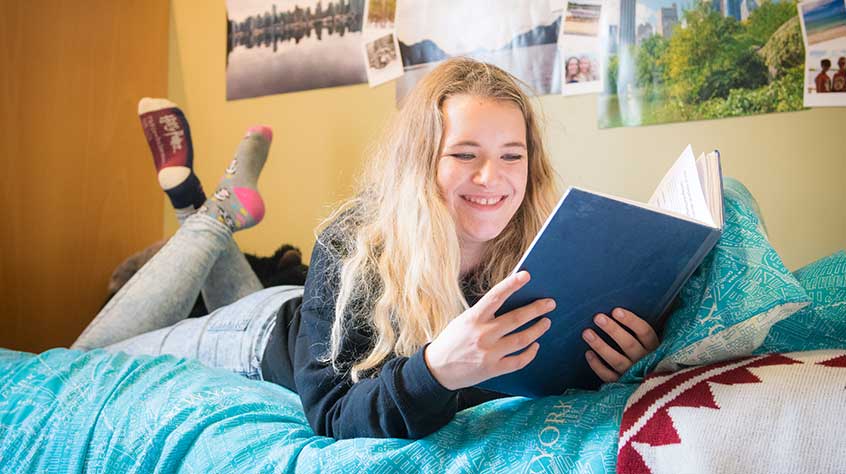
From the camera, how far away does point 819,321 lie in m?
0.67

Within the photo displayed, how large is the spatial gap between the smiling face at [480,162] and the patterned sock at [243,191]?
768 mm

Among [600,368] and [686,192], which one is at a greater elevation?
[686,192]

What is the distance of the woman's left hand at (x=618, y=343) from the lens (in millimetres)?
699

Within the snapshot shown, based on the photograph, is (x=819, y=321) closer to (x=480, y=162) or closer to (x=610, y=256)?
(x=610, y=256)

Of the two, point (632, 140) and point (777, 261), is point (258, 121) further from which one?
point (777, 261)

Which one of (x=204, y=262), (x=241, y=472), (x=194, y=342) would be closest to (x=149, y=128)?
(x=204, y=262)

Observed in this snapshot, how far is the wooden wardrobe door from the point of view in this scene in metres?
1.77

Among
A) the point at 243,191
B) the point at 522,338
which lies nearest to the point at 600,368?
the point at 522,338

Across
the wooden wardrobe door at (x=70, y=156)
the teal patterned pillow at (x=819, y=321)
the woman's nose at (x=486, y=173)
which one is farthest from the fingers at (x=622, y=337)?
the wooden wardrobe door at (x=70, y=156)

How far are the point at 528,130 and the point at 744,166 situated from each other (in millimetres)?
515

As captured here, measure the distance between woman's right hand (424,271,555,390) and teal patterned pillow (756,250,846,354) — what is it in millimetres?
223

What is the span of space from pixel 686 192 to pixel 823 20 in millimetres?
737

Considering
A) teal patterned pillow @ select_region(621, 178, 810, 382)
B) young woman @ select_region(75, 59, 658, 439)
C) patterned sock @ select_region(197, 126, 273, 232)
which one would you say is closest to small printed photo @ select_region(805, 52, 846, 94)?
young woman @ select_region(75, 59, 658, 439)

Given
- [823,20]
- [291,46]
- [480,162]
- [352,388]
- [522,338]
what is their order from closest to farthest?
[522,338]
[352,388]
[480,162]
[823,20]
[291,46]
